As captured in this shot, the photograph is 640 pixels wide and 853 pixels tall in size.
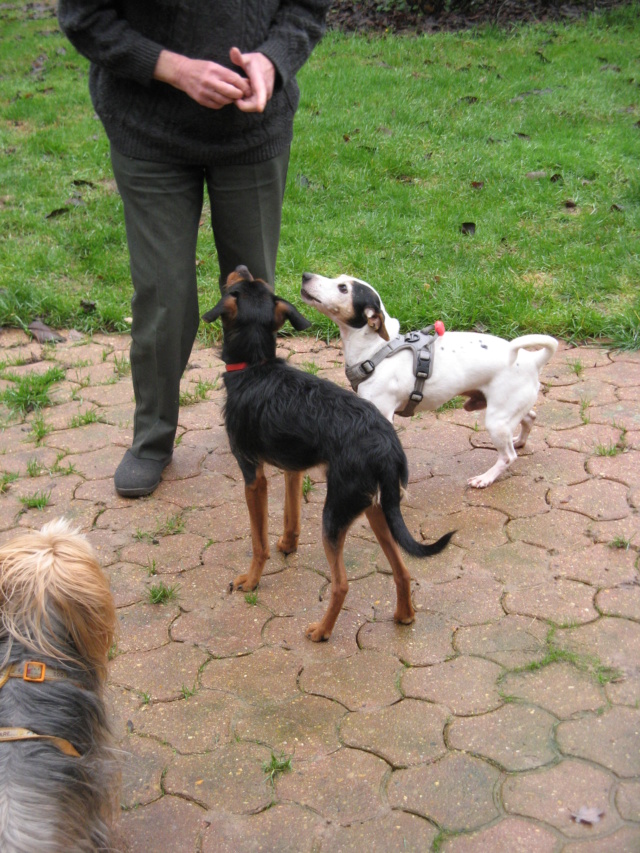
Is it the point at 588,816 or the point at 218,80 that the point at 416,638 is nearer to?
the point at 588,816

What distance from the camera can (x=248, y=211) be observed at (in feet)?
12.3

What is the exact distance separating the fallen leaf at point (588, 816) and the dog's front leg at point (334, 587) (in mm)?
1045

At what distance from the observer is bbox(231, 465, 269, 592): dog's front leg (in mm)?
3389

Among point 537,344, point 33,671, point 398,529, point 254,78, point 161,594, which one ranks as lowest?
point 161,594

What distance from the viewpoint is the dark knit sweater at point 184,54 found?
3256mm

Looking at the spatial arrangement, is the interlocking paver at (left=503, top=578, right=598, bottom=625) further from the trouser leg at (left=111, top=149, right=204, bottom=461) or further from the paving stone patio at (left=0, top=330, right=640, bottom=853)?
the trouser leg at (left=111, top=149, right=204, bottom=461)

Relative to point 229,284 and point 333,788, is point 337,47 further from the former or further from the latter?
point 333,788

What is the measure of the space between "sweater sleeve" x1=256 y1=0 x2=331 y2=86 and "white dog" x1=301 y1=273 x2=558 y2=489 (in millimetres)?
910

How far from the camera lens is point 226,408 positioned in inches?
133

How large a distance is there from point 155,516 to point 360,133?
5770 millimetres

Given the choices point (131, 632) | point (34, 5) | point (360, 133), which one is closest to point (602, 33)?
point (360, 133)

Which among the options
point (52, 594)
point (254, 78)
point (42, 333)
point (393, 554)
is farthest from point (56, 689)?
point (42, 333)

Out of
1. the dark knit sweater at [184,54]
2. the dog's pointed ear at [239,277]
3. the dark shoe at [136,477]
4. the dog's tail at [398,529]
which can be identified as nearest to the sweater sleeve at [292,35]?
the dark knit sweater at [184,54]

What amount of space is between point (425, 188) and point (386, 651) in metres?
5.32
